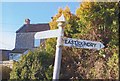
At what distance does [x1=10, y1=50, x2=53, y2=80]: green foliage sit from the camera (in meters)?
6.02

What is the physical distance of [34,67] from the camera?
6098 millimetres

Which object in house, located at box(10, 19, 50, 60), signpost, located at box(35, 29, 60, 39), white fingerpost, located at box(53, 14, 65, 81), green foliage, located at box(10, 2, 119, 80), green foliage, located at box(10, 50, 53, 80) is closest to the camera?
white fingerpost, located at box(53, 14, 65, 81)

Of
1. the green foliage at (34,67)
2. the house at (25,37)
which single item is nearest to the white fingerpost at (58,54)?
the green foliage at (34,67)

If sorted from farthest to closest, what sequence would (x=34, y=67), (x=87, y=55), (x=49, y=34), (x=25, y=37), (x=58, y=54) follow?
(x=25, y=37)
(x=87, y=55)
(x=34, y=67)
(x=49, y=34)
(x=58, y=54)

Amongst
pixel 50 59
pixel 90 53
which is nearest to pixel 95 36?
pixel 90 53

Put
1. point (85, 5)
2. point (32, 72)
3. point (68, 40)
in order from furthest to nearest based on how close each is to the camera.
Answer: point (85, 5) → point (32, 72) → point (68, 40)

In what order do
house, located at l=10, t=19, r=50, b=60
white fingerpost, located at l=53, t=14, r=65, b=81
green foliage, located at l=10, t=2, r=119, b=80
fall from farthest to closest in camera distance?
1. house, located at l=10, t=19, r=50, b=60
2. green foliage, located at l=10, t=2, r=119, b=80
3. white fingerpost, located at l=53, t=14, r=65, b=81

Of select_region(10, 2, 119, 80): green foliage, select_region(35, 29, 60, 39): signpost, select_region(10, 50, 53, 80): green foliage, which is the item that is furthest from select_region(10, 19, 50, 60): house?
select_region(35, 29, 60, 39): signpost

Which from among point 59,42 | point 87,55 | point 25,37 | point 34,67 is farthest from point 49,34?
point 25,37

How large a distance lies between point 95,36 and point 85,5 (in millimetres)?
1399

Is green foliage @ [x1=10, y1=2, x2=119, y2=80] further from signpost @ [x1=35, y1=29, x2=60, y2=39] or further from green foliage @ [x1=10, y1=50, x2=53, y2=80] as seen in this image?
signpost @ [x1=35, y1=29, x2=60, y2=39]

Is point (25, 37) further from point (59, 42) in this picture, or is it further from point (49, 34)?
point (59, 42)

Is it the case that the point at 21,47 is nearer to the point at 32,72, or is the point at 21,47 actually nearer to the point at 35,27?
the point at 35,27

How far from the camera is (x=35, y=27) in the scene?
25.0m
